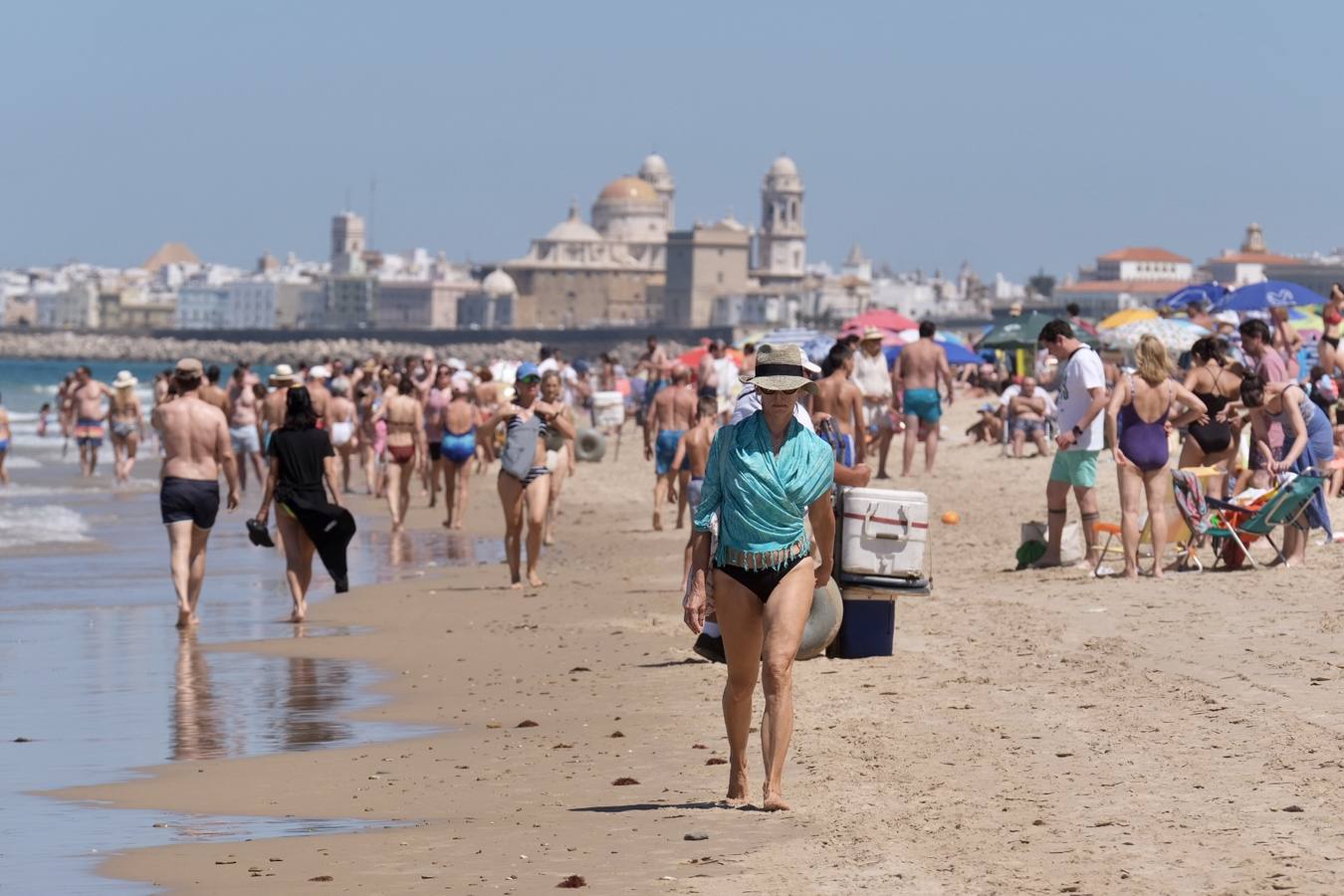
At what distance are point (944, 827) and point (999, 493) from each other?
11320 millimetres

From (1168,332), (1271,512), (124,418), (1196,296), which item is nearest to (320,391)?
(124,418)

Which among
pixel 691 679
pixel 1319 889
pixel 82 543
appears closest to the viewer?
pixel 1319 889

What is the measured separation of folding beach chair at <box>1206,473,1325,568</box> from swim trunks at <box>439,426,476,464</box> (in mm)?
7425

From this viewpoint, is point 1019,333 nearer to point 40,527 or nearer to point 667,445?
point 667,445

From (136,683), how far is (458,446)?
812 centimetres

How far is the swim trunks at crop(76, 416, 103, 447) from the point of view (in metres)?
26.3

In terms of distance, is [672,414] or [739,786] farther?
[672,414]

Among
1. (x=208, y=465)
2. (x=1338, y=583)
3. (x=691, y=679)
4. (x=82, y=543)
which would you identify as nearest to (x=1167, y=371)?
(x=1338, y=583)

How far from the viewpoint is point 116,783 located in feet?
22.7

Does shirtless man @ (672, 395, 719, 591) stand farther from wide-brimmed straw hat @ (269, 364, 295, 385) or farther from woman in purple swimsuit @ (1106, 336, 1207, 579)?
wide-brimmed straw hat @ (269, 364, 295, 385)

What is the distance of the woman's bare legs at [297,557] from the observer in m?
11.0

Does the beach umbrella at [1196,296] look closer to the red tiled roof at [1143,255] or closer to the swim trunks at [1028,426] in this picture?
the swim trunks at [1028,426]

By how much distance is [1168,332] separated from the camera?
2242 cm

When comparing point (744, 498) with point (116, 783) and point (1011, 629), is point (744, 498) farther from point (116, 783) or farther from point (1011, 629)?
point (1011, 629)
